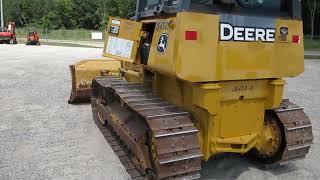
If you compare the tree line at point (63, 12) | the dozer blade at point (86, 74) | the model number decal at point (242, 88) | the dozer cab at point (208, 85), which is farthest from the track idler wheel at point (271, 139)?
the tree line at point (63, 12)

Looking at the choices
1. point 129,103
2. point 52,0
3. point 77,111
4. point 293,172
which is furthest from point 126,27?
point 52,0

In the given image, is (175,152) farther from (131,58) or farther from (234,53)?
(131,58)

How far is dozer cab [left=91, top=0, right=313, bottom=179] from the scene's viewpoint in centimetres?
422

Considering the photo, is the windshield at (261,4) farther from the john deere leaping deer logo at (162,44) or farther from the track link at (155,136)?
the track link at (155,136)

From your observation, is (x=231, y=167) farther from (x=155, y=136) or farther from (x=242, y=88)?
(x=155, y=136)

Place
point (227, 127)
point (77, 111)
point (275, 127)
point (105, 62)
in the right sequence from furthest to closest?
point (105, 62) < point (77, 111) < point (275, 127) < point (227, 127)

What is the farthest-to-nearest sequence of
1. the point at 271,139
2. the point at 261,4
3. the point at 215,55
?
the point at 271,139 → the point at 261,4 → the point at 215,55

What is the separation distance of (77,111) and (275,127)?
438 centimetres

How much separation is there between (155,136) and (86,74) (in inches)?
189

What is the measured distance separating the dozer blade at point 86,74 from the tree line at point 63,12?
173 ft

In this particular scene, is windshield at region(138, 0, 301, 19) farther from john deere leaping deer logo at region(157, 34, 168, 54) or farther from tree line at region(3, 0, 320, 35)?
tree line at region(3, 0, 320, 35)

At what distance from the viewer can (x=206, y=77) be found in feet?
14.1

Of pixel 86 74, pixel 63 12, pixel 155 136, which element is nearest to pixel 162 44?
pixel 155 136

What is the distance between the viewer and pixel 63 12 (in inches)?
3142
